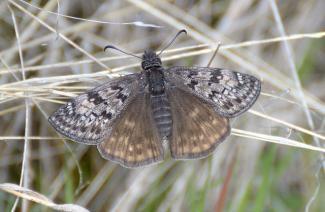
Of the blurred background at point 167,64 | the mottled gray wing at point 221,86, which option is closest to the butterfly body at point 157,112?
the mottled gray wing at point 221,86

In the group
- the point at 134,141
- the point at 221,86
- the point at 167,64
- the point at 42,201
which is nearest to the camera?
the point at 42,201

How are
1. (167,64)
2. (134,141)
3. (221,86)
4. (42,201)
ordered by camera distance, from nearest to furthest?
(42,201)
(134,141)
(221,86)
(167,64)

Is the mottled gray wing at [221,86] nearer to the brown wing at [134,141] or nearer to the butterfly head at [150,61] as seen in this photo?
the butterfly head at [150,61]

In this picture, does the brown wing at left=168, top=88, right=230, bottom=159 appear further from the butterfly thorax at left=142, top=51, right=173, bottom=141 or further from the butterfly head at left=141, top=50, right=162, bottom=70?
the butterfly head at left=141, top=50, right=162, bottom=70

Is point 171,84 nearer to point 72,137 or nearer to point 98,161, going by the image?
point 72,137

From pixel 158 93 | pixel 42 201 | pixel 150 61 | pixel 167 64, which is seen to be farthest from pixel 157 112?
pixel 167 64

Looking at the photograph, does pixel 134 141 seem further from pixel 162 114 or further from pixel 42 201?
pixel 42 201
